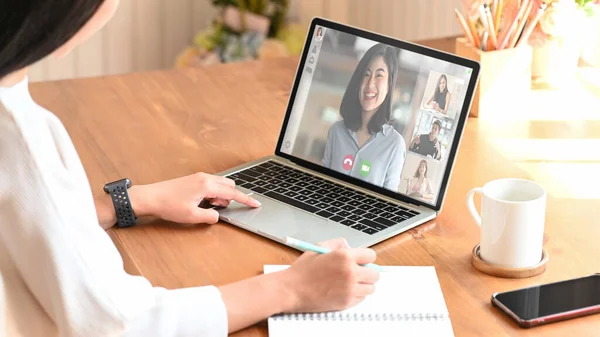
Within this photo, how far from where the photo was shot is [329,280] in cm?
109

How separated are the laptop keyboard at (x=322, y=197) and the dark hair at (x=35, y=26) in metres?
0.53

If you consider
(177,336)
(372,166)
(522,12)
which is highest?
(522,12)

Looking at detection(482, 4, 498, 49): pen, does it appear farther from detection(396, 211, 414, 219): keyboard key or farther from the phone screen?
the phone screen

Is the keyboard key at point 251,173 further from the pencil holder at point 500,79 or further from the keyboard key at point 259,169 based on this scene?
the pencil holder at point 500,79

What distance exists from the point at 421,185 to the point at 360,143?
0.12 metres

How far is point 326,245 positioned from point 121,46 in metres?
2.18

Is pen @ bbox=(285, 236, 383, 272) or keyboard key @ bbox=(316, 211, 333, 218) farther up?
pen @ bbox=(285, 236, 383, 272)

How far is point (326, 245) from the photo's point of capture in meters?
1.16

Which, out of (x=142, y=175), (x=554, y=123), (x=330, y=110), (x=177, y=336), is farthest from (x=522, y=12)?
(x=177, y=336)

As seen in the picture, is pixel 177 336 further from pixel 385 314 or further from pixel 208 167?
pixel 208 167

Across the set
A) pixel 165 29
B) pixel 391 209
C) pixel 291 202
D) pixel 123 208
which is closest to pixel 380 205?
pixel 391 209

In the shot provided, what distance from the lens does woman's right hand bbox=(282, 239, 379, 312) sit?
1.08 meters

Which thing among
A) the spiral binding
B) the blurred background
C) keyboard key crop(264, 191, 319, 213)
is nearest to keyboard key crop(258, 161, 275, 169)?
keyboard key crop(264, 191, 319, 213)

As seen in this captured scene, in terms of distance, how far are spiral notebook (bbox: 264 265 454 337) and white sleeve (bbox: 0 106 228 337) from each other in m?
0.14
